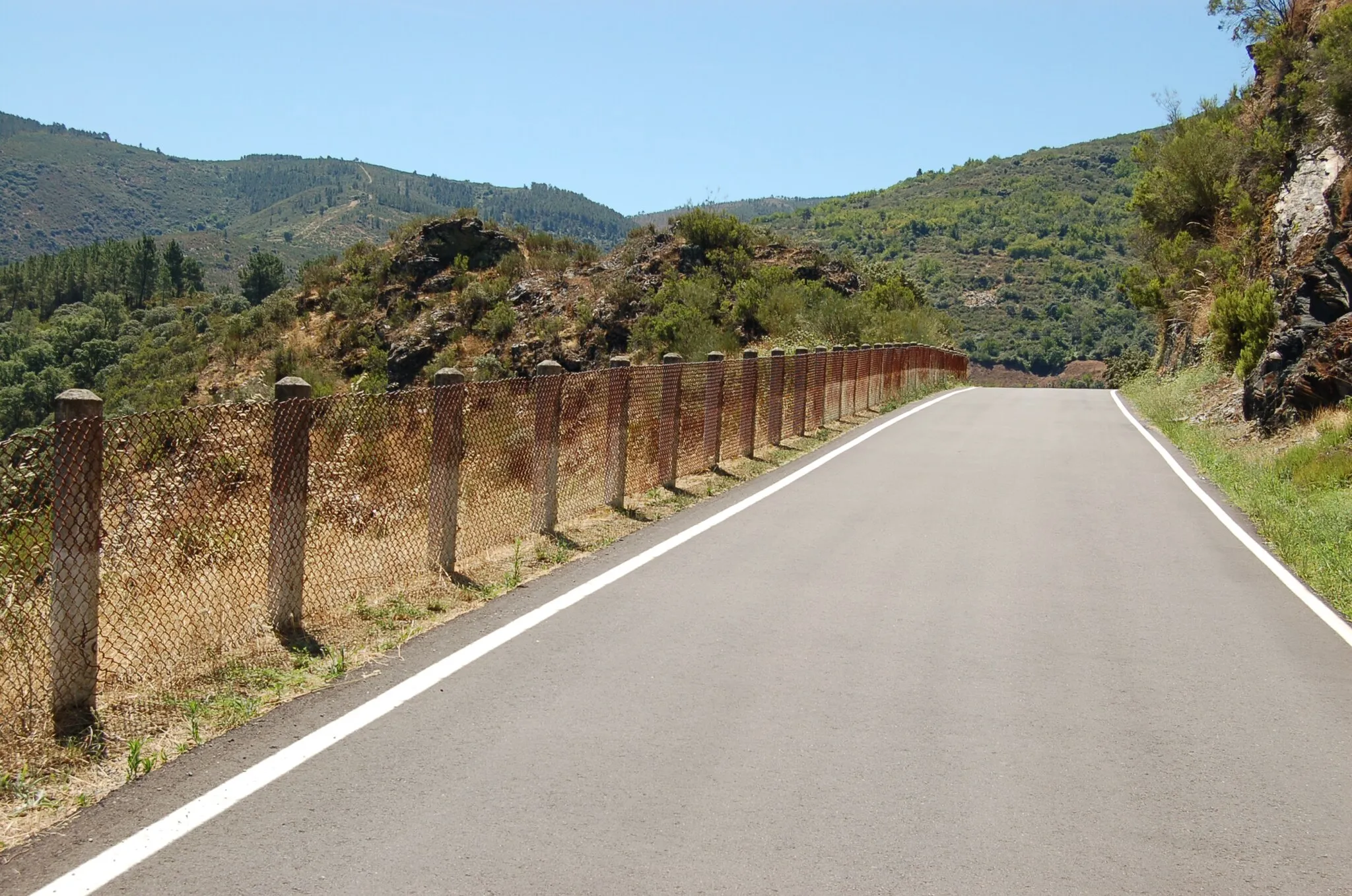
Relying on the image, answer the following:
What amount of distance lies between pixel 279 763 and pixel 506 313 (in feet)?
164

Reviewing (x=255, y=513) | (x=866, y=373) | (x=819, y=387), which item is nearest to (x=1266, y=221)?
(x=866, y=373)

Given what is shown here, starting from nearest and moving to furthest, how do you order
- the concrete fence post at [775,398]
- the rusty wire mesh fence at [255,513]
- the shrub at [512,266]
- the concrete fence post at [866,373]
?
the rusty wire mesh fence at [255,513] → the concrete fence post at [775,398] → the concrete fence post at [866,373] → the shrub at [512,266]

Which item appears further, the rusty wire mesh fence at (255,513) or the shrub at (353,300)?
the shrub at (353,300)

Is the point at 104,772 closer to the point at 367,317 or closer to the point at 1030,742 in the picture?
the point at 1030,742

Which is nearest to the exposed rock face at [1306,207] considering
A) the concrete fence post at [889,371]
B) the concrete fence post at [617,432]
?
the concrete fence post at [889,371]

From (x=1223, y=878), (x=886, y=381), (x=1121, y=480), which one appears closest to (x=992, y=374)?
(x=886, y=381)

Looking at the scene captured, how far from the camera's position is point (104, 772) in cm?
453

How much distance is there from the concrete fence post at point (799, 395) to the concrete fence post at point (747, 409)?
274 cm

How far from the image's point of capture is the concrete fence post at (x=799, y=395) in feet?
62.2

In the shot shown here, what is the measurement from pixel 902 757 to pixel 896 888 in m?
1.23

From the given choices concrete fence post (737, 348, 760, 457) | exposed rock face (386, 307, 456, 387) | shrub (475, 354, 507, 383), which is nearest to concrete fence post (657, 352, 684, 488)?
concrete fence post (737, 348, 760, 457)

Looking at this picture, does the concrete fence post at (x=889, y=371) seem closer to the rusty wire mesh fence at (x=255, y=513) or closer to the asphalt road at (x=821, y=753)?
the rusty wire mesh fence at (x=255, y=513)

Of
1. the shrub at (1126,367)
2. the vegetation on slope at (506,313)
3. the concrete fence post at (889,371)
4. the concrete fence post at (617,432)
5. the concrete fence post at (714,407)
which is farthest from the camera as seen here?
the shrub at (1126,367)

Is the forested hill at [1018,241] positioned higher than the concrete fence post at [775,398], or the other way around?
the forested hill at [1018,241]
